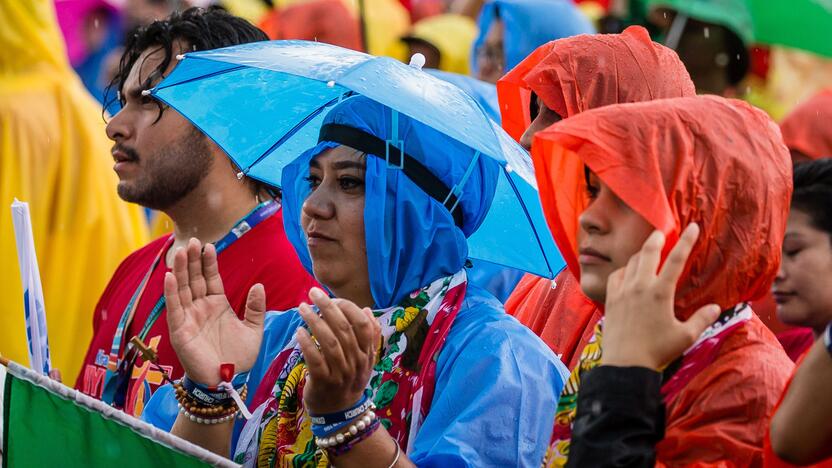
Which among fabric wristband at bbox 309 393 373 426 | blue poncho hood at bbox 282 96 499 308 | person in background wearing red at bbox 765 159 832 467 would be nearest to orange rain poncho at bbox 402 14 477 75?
person in background wearing red at bbox 765 159 832 467

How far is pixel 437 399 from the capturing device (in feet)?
11.0

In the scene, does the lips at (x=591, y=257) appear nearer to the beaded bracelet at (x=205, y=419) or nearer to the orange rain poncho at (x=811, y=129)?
the beaded bracelet at (x=205, y=419)

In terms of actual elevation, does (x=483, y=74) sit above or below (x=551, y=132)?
below

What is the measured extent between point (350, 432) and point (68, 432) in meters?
0.77

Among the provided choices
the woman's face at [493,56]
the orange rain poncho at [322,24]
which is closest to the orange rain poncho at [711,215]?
the woman's face at [493,56]

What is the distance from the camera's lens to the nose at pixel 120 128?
489cm

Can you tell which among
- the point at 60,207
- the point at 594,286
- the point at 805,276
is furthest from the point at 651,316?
the point at 60,207

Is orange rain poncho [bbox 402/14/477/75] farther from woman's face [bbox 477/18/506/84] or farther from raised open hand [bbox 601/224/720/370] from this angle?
raised open hand [bbox 601/224/720/370]

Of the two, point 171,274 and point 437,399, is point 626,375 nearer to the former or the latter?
point 437,399

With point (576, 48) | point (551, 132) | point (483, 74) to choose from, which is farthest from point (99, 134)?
point (551, 132)

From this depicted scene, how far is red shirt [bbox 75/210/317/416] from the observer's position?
4504 millimetres

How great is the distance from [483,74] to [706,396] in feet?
13.6

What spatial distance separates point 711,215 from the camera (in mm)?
2877

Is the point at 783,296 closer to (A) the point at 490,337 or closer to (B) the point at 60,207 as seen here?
(A) the point at 490,337
